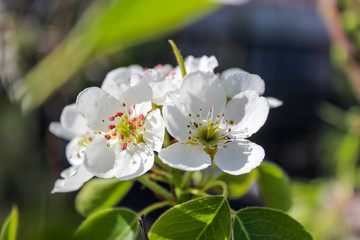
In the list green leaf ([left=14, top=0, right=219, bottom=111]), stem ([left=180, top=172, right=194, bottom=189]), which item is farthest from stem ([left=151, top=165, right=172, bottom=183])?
green leaf ([left=14, top=0, right=219, bottom=111])

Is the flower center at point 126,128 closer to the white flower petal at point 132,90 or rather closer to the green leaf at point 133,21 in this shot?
the white flower petal at point 132,90

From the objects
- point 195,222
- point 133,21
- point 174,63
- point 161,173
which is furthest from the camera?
point 174,63

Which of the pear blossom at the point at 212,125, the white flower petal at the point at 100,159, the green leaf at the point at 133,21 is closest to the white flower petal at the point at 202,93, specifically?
the pear blossom at the point at 212,125

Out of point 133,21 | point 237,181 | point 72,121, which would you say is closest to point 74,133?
point 72,121

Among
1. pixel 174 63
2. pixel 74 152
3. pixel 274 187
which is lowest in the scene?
pixel 174 63

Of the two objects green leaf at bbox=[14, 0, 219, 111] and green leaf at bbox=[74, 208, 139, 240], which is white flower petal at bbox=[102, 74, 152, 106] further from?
green leaf at bbox=[14, 0, 219, 111]

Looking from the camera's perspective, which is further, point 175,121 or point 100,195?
point 100,195

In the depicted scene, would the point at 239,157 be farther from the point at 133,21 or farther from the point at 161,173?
the point at 133,21
